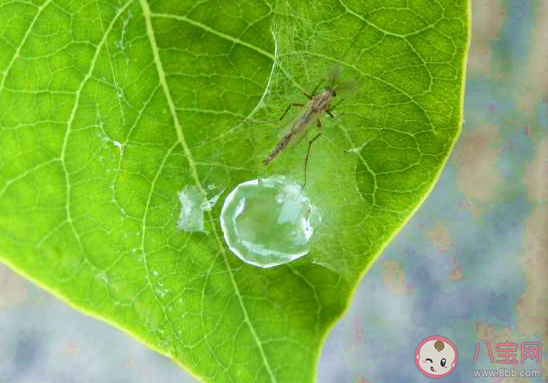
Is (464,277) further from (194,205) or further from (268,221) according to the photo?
(194,205)

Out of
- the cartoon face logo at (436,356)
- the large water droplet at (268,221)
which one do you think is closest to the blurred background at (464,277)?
the cartoon face logo at (436,356)

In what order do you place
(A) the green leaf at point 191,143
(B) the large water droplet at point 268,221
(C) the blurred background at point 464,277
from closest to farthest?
(A) the green leaf at point 191,143, (B) the large water droplet at point 268,221, (C) the blurred background at point 464,277

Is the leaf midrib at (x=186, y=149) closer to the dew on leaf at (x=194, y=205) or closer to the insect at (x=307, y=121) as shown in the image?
the dew on leaf at (x=194, y=205)

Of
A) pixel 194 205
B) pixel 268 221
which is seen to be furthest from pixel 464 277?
pixel 194 205

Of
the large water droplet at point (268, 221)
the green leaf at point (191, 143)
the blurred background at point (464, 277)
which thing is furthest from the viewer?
the blurred background at point (464, 277)

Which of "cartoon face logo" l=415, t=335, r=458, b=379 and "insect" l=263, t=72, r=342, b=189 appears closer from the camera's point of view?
"insect" l=263, t=72, r=342, b=189

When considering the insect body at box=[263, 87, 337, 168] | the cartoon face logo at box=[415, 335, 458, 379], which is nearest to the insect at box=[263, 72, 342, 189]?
the insect body at box=[263, 87, 337, 168]

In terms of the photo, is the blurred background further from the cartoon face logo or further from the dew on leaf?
the dew on leaf
